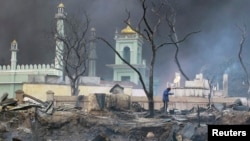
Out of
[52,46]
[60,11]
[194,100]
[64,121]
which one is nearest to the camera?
[64,121]

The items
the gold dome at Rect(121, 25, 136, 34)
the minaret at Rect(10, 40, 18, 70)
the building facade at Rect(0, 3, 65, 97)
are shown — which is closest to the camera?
the building facade at Rect(0, 3, 65, 97)

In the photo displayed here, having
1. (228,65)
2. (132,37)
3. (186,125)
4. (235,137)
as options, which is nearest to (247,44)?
(228,65)

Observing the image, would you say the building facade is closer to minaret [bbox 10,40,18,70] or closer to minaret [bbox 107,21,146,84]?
minaret [bbox 10,40,18,70]

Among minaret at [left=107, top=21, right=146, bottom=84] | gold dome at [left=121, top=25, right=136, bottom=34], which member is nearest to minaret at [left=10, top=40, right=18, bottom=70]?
minaret at [left=107, top=21, right=146, bottom=84]

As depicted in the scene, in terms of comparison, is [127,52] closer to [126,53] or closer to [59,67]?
[126,53]

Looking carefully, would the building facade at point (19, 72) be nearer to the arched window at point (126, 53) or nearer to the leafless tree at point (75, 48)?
the leafless tree at point (75, 48)

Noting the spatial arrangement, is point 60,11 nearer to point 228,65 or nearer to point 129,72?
point 129,72

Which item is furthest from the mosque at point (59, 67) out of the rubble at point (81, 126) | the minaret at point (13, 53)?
the rubble at point (81, 126)

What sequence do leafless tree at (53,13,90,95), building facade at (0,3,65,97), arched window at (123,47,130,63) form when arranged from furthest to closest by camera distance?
arched window at (123,47,130,63) < building facade at (0,3,65,97) < leafless tree at (53,13,90,95)

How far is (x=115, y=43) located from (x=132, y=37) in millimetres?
3326

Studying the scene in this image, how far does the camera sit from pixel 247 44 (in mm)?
78562

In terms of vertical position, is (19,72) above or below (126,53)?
below

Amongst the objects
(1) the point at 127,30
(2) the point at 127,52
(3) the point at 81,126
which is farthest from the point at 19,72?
(3) the point at 81,126

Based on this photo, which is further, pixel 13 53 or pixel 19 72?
pixel 13 53
